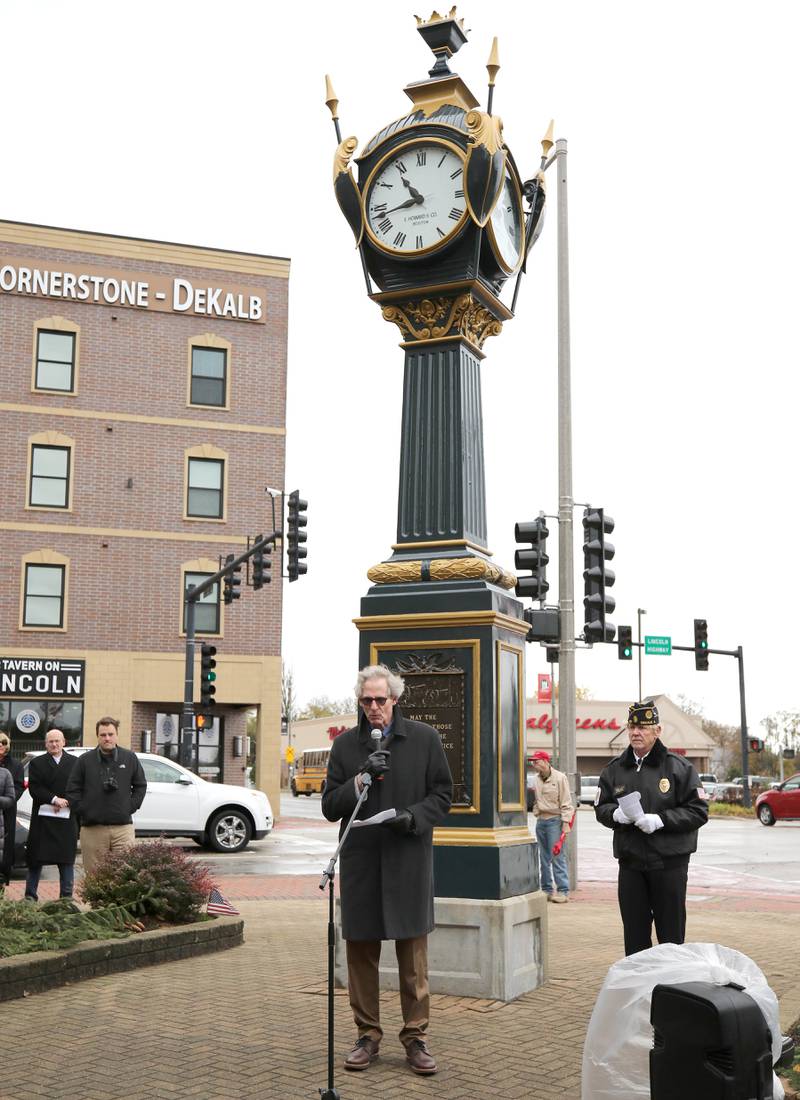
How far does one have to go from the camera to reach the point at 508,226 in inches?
375

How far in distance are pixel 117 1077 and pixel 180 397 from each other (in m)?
29.7

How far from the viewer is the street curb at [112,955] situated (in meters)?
7.79

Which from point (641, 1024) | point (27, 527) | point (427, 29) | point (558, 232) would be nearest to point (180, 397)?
point (27, 527)

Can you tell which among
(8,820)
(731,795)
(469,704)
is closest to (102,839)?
(8,820)

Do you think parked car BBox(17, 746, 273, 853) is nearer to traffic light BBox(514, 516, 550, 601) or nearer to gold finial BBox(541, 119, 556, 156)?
traffic light BBox(514, 516, 550, 601)

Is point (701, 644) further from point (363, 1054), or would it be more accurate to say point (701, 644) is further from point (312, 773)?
point (363, 1054)

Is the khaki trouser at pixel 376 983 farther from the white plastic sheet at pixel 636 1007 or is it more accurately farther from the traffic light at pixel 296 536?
the traffic light at pixel 296 536

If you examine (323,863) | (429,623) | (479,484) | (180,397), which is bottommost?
(323,863)

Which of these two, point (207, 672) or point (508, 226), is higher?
point (508, 226)

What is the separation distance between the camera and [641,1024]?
5055mm

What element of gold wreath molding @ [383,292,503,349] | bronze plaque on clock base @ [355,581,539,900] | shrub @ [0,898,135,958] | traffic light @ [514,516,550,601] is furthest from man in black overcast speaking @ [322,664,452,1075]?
traffic light @ [514,516,550,601]

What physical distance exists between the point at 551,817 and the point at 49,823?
6.01 m

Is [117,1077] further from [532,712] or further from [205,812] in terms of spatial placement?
[532,712]

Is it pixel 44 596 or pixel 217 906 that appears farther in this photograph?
pixel 44 596
